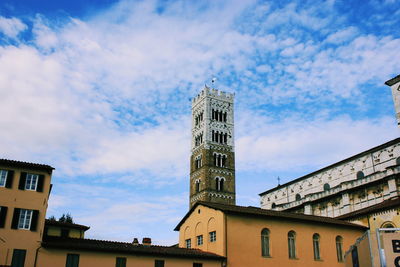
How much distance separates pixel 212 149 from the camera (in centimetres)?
8850

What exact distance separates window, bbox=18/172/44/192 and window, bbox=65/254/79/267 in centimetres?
544

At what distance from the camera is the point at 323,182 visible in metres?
59.0

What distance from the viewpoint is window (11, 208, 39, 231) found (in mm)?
28688

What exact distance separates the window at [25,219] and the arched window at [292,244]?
21452mm

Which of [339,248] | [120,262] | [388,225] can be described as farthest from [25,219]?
[388,225]

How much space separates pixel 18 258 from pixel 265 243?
64.7 ft

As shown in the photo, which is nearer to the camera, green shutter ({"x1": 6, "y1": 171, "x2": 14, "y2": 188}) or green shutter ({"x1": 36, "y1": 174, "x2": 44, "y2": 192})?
green shutter ({"x1": 6, "y1": 171, "x2": 14, "y2": 188})

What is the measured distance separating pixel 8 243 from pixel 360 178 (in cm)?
3810

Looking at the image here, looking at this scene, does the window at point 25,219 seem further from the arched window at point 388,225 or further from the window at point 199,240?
the arched window at point 388,225

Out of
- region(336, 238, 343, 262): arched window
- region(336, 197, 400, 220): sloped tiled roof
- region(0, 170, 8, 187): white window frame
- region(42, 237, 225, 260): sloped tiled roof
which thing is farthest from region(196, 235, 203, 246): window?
region(0, 170, 8, 187): white window frame

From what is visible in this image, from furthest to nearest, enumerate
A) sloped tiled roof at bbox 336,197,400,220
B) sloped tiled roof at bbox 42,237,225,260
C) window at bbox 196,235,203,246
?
sloped tiled roof at bbox 336,197,400,220
window at bbox 196,235,203,246
sloped tiled roof at bbox 42,237,225,260

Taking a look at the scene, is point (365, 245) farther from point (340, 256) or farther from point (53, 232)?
point (53, 232)

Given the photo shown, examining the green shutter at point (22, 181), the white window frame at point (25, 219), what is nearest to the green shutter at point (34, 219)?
the white window frame at point (25, 219)

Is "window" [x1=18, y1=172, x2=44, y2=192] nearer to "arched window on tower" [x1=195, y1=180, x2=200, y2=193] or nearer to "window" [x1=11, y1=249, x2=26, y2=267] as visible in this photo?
"window" [x1=11, y1=249, x2=26, y2=267]
